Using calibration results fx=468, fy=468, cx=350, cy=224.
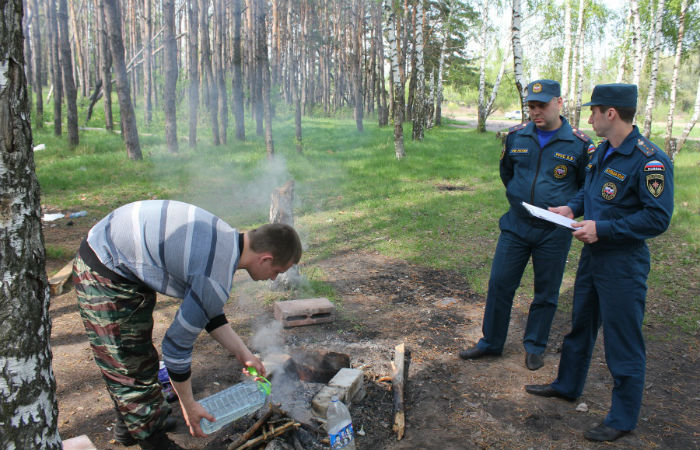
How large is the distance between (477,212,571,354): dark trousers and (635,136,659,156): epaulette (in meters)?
0.96

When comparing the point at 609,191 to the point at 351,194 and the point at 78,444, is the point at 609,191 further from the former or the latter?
the point at 351,194

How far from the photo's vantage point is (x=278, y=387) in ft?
11.7

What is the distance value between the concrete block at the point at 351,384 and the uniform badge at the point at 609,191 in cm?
213

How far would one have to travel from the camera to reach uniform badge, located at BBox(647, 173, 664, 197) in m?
2.86

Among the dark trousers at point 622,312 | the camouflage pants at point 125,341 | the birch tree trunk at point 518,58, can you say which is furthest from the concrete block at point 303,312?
the birch tree trunk at point 518,58

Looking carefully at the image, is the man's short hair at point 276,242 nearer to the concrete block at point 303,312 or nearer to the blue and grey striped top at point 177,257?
the blue and grey striped top at point 177,257

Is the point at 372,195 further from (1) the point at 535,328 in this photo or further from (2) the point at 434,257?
(1) the point at 535,328

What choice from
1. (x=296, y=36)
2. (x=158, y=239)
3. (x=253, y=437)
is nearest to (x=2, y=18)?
(x=158, y=239)

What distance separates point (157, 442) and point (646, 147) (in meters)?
3.53

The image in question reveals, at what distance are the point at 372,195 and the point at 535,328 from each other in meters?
7.14

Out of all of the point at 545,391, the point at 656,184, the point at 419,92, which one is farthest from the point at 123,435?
the point at 419,92

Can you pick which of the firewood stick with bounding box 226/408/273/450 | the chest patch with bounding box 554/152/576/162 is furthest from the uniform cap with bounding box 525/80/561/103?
the firewood stick with bounding box 226/408/273/450

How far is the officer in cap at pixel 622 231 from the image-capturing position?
9.50ft

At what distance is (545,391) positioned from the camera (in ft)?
11.9
